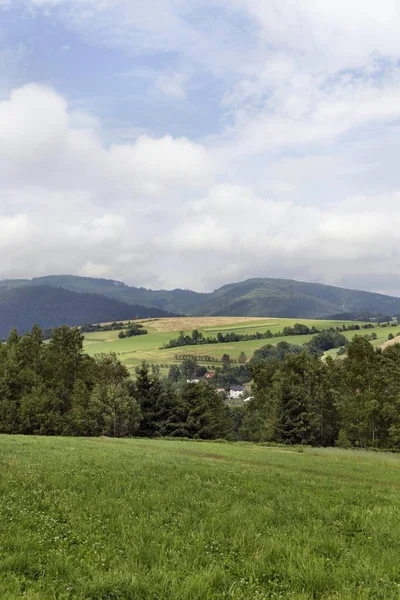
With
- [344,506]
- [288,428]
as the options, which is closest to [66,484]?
[344,506]

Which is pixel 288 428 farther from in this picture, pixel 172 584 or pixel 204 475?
pixel 172 584

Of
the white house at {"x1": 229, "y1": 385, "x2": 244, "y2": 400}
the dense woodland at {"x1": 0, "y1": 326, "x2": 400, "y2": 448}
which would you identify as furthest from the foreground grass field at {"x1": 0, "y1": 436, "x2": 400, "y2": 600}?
the white house at {"x1": 229, "y1": 385, "x2": 244, "y2": 400}

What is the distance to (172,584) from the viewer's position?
6.49 metres

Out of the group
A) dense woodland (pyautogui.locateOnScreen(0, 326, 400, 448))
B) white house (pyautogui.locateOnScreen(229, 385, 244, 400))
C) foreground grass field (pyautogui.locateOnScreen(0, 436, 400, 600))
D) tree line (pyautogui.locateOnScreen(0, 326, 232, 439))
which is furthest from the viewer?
white house (pyautogui.locateOnScreen(229, 385, 244, 400))

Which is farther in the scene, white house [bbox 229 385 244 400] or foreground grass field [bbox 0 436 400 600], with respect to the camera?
white house [bbox 229 385 244 400]

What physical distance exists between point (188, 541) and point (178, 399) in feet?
260

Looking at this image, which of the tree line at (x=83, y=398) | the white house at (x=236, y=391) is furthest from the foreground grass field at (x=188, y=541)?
the white house at (x=236, y=391)

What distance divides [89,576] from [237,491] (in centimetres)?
763

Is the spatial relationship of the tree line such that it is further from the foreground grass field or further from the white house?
the white house

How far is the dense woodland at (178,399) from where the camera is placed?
73500 mm

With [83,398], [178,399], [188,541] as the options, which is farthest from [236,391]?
[188,541]

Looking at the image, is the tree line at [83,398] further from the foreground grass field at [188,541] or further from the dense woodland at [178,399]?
the foreground grass field at [188,541]

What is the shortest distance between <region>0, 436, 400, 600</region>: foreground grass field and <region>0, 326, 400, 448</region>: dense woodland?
207 feet

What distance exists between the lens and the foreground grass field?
656cm
